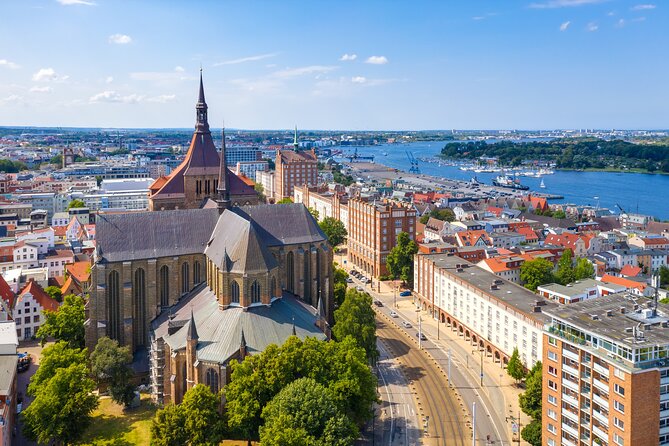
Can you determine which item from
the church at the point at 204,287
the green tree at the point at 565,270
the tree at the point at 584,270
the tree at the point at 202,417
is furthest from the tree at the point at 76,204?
the tree at the point at 584,270

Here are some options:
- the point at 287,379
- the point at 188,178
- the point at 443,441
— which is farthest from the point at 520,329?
the point at 188,178

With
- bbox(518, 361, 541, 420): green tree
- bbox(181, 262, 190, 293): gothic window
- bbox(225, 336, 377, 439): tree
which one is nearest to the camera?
bbox(225, 336, 377, 439): tree

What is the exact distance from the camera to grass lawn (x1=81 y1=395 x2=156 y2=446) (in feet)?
175

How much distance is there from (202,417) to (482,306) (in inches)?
1633

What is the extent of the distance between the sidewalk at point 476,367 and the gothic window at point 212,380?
90.2ft

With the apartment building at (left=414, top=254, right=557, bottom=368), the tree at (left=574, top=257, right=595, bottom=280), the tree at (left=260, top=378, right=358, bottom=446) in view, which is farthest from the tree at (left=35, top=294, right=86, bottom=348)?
the tree at (left=574, top=257, right=595, bottom=280)

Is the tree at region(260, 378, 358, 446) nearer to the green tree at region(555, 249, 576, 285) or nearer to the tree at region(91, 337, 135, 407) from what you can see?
the tree at region(91, 337, 135, 407)

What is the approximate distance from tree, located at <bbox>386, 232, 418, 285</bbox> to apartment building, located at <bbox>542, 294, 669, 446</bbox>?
54.0m

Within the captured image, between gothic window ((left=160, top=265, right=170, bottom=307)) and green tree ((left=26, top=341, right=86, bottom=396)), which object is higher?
gothic window ((left=160, top=265, right=170, bottom=307))

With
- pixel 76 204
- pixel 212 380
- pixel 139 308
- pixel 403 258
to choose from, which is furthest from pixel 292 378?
pixel 76 204

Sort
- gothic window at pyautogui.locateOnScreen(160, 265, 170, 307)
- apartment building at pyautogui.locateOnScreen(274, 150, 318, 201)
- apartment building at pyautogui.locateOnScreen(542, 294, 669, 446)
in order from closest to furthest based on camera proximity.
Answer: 1. apartment building at pyautogui.locateOnScreen(542, 294, 669, 446)
2. gothic window at pyautogui.locateOnScreen(160, 265, 170, 307)
3. apartment building at pyautogui.locateOnScreen(274, 150, 318, 201)

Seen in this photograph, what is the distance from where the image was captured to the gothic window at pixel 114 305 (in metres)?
65.8

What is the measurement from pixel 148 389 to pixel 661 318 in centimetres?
4929

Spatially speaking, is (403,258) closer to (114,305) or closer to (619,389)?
(114,305)
